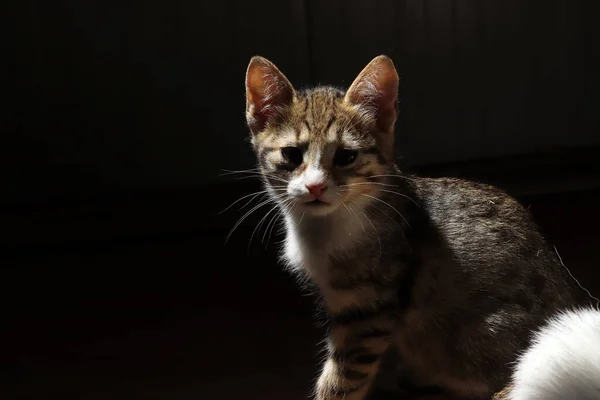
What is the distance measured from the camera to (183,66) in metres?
2.30

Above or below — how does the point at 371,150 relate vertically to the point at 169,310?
above

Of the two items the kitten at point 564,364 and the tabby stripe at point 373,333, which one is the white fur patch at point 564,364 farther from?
the tabby stripe at point 373,333

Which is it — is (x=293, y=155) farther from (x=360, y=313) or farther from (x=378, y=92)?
(x=360, y=313)

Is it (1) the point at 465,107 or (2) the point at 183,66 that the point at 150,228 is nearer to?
(2) the point at 183,66

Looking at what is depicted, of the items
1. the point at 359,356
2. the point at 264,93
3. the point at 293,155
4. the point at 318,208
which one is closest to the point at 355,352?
the point at 359,356

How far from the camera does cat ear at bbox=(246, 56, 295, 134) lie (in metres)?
1.30

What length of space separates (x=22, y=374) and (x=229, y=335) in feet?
1.48

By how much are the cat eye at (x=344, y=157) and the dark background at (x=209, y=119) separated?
2.33ft

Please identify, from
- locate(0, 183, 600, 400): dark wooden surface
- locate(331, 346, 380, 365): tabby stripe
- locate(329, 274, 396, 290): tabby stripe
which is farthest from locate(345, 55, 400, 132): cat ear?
locate(0, 183, 600, 400): dark wooden surface

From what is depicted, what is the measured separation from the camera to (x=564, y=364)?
94cm

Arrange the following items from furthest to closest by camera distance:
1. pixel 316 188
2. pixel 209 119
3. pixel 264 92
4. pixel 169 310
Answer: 1. pixel 209 119
2. pixel 169 310
3. pixel 264 92
4. pixel 316 188

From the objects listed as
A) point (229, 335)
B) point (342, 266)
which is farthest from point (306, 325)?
point (342, 266)

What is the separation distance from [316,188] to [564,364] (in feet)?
1.55

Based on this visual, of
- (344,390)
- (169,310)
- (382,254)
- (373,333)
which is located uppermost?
(382,254)
